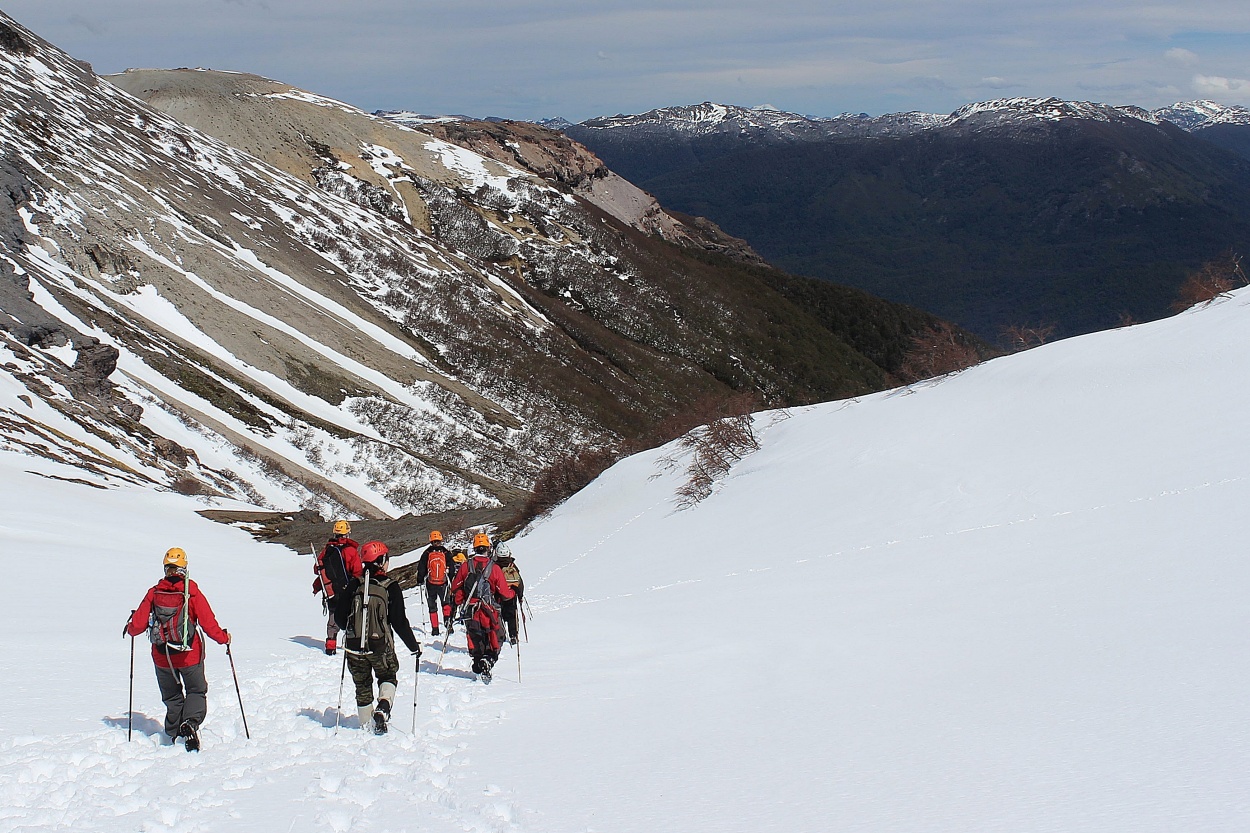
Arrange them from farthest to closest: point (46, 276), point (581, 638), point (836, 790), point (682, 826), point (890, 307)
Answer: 1. point (890, 307)
2. point (46, 276)
3. point (581, 638)
4. point (836, 790)
5. point (682, 826)

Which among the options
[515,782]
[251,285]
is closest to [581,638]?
[515,782]

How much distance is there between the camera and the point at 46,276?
1772 inches

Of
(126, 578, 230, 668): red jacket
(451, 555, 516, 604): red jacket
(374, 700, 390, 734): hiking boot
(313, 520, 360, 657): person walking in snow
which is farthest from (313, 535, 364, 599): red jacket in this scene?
(126, 578, 230, 668): red jacket

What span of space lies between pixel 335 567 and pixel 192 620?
12.6 feet

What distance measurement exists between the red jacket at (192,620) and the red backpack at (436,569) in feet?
17.6

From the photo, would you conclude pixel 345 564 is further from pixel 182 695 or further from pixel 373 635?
pixel 182 695

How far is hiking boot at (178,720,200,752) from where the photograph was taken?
23.5ft

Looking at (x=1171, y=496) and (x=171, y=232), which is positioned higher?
(x=171, y=232)

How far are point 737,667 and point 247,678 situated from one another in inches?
205

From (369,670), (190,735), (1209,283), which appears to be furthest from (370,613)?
(1209,283)

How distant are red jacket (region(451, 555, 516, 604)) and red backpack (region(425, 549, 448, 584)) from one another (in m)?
1.69

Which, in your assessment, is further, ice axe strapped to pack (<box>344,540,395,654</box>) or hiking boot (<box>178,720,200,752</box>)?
ice axe strapped to pack (<box>344,540,395,654</box>)

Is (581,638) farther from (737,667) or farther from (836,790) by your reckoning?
(836,790)

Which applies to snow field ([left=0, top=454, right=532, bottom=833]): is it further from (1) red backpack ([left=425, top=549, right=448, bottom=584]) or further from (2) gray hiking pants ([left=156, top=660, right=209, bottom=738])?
(1) red backpack ([left=425, top=549, right=448, bottom=584])
